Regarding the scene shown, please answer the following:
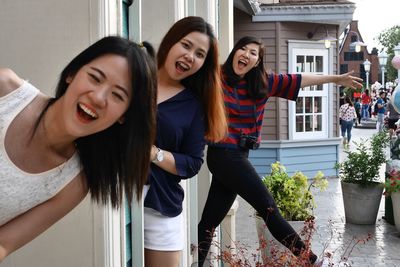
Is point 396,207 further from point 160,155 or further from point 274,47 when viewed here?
point 274,47

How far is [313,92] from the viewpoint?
11.0 metres

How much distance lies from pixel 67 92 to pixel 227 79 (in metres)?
2.19

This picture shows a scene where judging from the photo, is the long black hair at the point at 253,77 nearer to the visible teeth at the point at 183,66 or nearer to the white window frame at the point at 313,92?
the visible teeth at the point at 183,66

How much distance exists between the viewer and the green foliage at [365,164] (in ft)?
21.6

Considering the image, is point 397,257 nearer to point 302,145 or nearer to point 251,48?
point 251,48

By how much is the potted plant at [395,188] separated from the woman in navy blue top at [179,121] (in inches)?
171

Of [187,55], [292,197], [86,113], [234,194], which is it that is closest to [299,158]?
[292,197]

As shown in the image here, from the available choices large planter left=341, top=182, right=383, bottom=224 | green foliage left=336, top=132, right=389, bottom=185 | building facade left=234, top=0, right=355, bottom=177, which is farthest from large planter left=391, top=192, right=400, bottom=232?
building facade left=234, top=0, right=355, bottom=177

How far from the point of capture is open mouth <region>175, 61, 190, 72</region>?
2.23 meters

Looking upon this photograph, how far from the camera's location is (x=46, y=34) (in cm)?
185

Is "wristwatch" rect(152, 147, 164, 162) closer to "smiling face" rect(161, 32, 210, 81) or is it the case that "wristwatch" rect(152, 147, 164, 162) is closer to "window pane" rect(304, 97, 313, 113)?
"smiling face" rect(161, 32, 210, 81)

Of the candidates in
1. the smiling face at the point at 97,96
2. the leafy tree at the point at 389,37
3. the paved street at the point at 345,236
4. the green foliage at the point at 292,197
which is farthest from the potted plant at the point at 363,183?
the leafy tree at the point at 389,37

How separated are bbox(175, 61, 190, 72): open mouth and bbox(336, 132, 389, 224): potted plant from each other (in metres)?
4.88

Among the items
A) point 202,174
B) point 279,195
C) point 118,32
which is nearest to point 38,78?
point 118,32
